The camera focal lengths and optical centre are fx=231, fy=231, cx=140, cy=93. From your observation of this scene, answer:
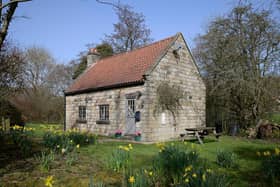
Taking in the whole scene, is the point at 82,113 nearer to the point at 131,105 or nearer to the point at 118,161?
the point at 131,105

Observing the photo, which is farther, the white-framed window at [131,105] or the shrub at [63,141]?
the white-framed window at [131,105]

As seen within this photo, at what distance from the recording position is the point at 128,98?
1391 cm

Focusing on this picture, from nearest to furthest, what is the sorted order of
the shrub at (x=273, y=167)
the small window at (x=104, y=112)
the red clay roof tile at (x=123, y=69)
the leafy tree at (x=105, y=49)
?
the shrub at (x=273, y=167) → the red clay roof tile at (x=123, y=69) → the small window at (x=104, y=112) → the leafy tree at (x=105, y=49)

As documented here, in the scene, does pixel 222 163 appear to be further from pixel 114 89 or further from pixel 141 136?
pixel 114 89

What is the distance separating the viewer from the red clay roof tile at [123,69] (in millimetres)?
14195

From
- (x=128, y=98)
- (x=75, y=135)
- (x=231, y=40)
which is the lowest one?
(x=75, y=135)

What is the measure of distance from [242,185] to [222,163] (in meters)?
1.18

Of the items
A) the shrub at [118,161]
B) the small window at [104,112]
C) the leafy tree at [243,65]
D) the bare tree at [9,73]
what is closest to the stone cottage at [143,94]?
the small window at [104,112]

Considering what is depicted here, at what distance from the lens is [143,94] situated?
1295 centimetres

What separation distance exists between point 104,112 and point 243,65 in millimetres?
10483

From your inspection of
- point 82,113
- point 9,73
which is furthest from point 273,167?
point 82,113

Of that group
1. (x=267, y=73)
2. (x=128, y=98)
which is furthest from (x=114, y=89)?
(x=267, y=73)

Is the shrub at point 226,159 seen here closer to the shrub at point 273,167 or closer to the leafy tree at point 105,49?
the shrub at point 273,167

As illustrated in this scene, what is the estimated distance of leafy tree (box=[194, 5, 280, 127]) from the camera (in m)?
15.7
